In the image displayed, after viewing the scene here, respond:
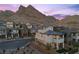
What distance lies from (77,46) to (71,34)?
107 mm

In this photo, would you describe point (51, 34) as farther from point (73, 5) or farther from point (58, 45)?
point (73, 5)

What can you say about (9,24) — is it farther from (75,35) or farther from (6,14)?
(75,35)

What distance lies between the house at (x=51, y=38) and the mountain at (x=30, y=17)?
0.09 m

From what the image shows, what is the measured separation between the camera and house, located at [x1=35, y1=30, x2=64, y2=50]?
69.0 inches

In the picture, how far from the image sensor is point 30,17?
1.78 meters

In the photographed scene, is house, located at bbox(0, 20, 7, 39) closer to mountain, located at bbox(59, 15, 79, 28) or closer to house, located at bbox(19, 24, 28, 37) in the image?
house, located at bbox(19, 24, 28, 37)

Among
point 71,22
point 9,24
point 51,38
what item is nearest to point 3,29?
point 9,24

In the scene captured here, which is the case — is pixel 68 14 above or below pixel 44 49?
above

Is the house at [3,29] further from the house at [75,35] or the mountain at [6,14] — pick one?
the house at [75,35]

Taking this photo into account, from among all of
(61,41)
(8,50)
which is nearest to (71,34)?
(61,41)

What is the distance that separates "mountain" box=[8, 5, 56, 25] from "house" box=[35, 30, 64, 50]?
0.30 feet

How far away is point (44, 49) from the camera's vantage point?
5.74 feet

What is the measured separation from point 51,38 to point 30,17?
0.24 m

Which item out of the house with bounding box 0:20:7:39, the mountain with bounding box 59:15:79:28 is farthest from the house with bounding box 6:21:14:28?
A: the mountain with bounding box 59:15:79:28
